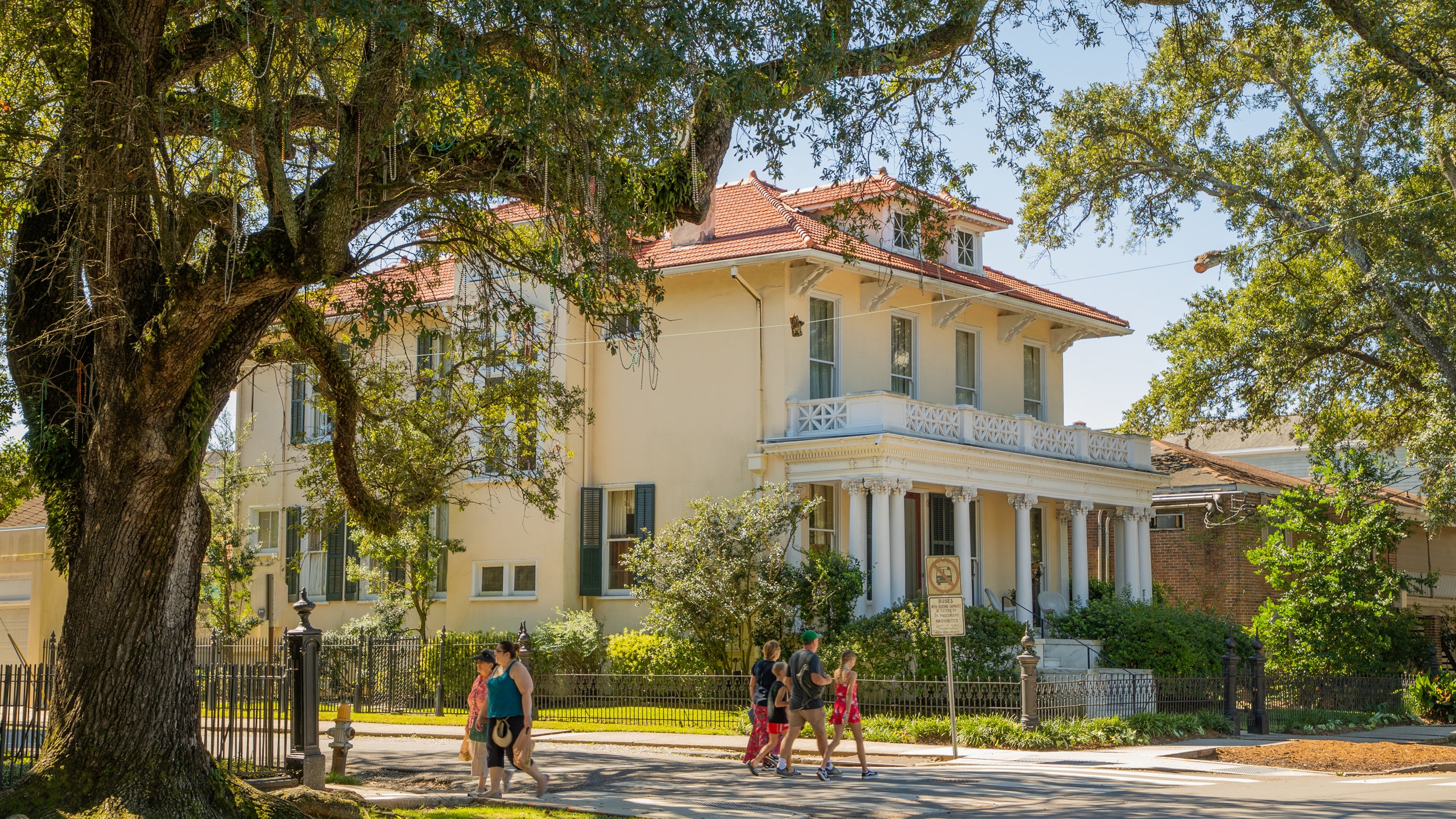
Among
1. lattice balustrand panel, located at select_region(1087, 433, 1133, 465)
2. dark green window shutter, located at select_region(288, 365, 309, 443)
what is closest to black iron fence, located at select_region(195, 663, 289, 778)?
dark green window shutter, located at select_region(288, 365, 309, 443)

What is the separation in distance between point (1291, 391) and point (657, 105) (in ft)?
73.9

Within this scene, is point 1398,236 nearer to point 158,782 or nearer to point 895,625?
point 895,625

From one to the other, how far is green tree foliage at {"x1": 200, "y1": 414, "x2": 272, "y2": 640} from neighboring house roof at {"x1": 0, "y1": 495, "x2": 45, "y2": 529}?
19.1ft

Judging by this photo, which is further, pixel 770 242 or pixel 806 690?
pixel 770 242

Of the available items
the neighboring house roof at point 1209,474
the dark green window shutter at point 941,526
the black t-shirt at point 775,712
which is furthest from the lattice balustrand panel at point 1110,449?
the black t-shirt at point 775,712

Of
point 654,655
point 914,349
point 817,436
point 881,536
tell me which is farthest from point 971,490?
point 654,655

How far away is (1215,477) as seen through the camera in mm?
35406

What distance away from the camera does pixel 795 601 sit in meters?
24.6

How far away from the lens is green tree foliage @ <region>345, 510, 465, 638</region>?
27.3 meters

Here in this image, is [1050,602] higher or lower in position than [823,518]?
lower

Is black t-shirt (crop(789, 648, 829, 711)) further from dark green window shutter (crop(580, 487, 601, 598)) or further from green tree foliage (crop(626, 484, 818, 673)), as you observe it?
dark green window shutter (crop(580, 487, 601, 598))

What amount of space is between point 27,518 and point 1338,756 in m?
32.1

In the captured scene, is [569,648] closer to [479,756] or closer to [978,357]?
[978,357]

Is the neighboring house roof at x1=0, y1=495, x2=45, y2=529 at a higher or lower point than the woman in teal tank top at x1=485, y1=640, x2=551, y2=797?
higher
